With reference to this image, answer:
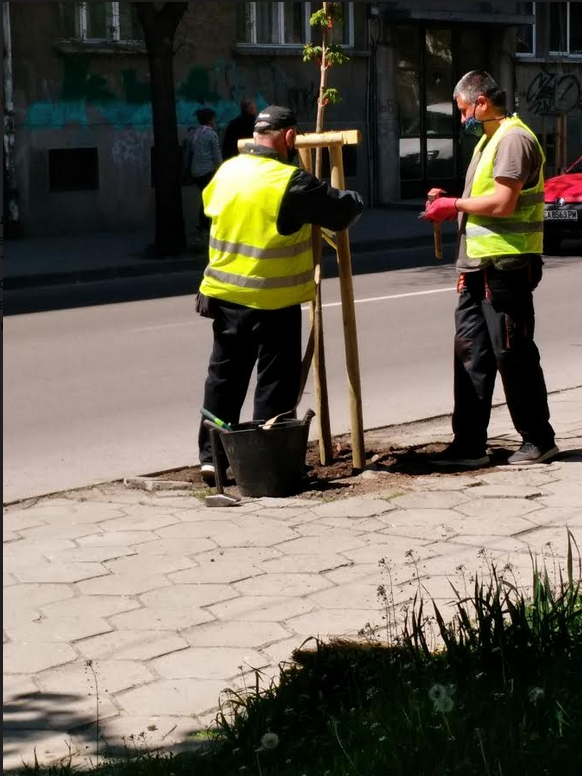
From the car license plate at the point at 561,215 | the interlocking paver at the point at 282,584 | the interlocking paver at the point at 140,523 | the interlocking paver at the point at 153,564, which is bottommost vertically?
the interlocking paver at the point at 140,523

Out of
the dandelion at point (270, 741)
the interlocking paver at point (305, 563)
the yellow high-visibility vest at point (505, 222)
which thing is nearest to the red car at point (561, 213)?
the yellow high-visibility vest at point (505, 222)

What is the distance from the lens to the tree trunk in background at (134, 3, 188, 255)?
60.1 ft

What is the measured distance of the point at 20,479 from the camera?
24.4 feet

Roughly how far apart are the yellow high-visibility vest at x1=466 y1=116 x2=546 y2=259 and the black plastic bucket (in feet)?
4.03

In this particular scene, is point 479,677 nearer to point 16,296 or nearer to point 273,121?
point 273,121

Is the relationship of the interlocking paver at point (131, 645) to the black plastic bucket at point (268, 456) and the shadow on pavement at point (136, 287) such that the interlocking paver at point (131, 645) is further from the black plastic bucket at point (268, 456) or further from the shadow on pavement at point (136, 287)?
the shadow on pavement at point (136, 287)

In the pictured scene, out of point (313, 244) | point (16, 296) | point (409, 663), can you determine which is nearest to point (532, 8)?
point (16, 296)

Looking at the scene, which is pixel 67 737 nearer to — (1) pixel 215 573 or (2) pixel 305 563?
(1) pixel 215 573

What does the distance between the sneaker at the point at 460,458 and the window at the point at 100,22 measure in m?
16.6

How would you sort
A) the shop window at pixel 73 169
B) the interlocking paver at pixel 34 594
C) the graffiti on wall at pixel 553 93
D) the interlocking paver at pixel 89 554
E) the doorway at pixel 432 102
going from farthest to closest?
the graffiti on wall at pixel 553 93
the doorway at pixel 432 102
the shop window at pixel 73 169
the interlocking paver at pixel 89 554
the interlocking paver at pixel 34 594

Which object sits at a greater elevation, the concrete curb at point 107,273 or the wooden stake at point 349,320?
the wooden stake at point 349,320

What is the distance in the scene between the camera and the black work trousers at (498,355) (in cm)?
689

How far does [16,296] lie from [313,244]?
9363 mm

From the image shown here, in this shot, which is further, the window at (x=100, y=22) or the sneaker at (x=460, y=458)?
the window at (x=100, y=22)
